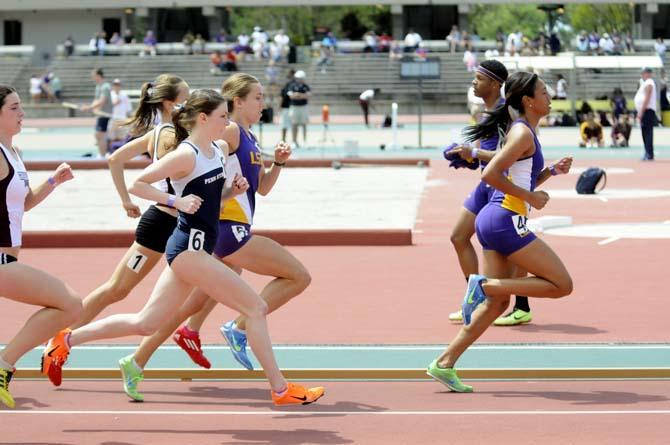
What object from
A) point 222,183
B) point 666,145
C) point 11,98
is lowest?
point 666,145

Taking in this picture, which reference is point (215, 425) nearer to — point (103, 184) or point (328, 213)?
point (328, 213)

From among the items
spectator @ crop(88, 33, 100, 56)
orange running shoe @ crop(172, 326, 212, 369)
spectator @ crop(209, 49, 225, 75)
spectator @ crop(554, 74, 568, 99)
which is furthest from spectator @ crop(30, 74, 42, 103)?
orange running shoe @ crop(172, 326, 212, 369)

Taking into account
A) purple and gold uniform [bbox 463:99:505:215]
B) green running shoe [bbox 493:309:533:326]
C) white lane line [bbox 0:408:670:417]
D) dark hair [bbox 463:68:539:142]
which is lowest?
green running shoe [bbox 493:309:533:326]

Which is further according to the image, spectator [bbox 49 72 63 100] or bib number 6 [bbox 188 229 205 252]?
spectator [bbox 49 72 63 100]

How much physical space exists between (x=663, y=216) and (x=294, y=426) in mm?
12661

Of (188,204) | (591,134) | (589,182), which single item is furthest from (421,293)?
(591,134)

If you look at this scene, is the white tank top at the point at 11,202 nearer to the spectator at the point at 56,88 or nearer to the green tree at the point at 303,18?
the spectator at the point at 56,88

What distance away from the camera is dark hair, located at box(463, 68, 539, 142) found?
915 centimetres

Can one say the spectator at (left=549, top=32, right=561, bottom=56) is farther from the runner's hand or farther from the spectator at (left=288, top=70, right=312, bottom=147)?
the runner's hand

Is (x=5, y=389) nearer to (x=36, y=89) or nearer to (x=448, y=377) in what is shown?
(x=448, y=377)

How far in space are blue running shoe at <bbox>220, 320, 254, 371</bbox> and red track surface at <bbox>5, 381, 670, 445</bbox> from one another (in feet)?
0.68

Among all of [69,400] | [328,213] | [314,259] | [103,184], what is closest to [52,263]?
[314,259]

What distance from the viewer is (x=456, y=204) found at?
21891 millimetres

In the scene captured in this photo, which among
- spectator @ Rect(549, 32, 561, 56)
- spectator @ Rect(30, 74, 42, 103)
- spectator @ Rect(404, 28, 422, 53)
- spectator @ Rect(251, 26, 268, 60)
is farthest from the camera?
spectator @ Rect(404, 28, 422, 53)
